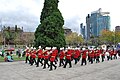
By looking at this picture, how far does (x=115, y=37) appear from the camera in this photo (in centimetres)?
11750

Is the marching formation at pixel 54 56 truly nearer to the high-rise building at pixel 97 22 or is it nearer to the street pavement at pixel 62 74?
→ the street pavement at pixel 62 74

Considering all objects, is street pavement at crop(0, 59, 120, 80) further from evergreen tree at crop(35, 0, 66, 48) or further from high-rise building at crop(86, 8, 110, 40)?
high-rise building at crop(86, 8, 110, 40)

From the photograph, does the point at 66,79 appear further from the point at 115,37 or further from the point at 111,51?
the point at 115,37

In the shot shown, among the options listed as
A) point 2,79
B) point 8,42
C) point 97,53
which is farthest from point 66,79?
point 8,42

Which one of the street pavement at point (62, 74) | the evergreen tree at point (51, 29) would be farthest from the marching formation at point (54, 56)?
the evergreen tree at point (51, 29)

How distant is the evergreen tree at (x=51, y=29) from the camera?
43.6 meters

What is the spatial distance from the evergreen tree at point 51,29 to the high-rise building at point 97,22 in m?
120

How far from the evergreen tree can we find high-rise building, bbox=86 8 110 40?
395 feet

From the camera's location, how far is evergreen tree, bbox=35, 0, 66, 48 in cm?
4362

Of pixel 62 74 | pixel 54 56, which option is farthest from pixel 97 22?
pixel 62 74

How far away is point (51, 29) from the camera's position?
44125 mm

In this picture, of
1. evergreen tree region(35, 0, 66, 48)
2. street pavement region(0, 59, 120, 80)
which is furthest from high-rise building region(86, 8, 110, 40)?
street pavement region(0, 59, 120, 80)

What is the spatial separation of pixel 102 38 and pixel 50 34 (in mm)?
75306

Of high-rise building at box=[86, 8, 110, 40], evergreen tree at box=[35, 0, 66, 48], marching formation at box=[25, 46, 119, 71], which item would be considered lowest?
marching formation at box=[25, 46, 119, 71]
